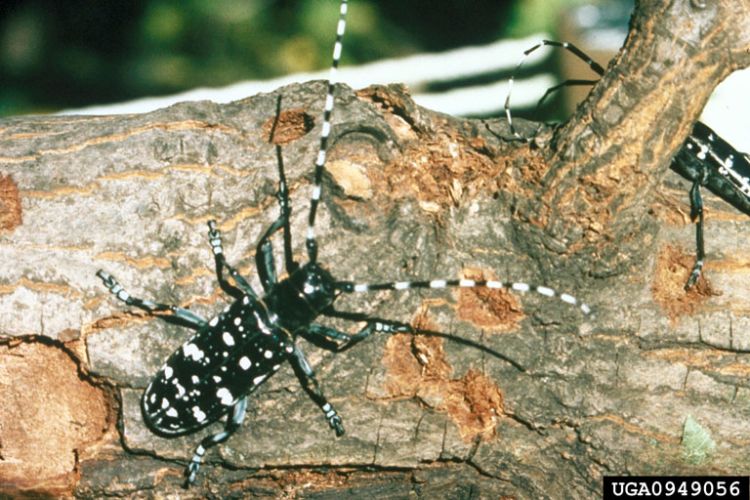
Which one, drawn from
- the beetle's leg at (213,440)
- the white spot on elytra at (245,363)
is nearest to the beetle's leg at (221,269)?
the white spot on elytra at (245,363)

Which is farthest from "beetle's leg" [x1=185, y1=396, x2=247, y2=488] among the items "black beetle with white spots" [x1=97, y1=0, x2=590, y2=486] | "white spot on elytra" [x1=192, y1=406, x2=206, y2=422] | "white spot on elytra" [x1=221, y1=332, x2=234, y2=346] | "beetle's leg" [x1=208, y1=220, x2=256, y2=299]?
"beetle's leg" [x1=208, y1=220, x2=256, y2=299]

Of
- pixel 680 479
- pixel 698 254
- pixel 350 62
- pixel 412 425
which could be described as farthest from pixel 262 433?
pixel 350 62

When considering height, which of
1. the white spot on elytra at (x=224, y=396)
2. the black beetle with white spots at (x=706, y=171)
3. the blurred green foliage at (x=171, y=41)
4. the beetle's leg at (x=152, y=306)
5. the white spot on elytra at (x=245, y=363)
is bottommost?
the white spot on elytra at (x=224, y=396)

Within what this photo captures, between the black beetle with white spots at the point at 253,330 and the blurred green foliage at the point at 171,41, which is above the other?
the blurred green foliage at the point at 171,41

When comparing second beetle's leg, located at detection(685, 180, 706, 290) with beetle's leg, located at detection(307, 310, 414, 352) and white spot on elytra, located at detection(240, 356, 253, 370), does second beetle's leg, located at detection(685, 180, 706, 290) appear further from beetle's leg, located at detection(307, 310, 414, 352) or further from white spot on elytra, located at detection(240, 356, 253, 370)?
white spot on elytra, located at detection(240, 356, 253, 370)

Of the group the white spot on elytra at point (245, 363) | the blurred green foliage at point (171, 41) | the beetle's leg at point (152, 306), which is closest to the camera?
the beetle's leg at point (152, 306)

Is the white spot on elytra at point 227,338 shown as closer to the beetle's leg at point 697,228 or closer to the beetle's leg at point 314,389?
the beetle's leg at point 314,389

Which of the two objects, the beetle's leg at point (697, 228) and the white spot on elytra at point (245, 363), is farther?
the white spot on elytra at point (245, 363)
